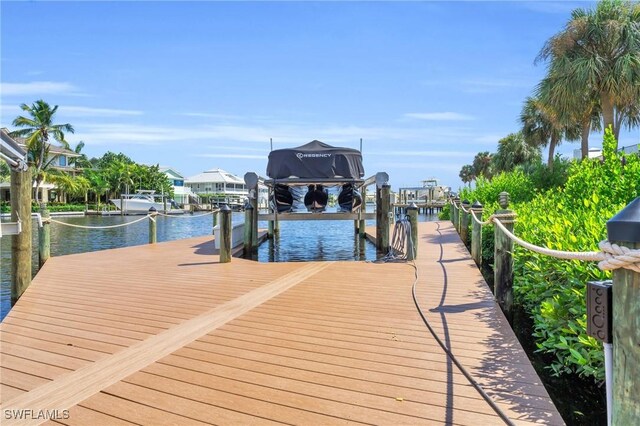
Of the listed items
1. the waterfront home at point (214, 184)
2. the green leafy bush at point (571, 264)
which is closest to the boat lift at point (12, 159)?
the green leafy bush at point (571, 264)

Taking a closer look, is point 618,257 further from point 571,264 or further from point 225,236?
point 225,236

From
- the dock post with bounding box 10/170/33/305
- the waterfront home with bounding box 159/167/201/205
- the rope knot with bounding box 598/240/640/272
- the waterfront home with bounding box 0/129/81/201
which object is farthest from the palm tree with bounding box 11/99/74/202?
the rope knot with bounding box 598/240/640/272

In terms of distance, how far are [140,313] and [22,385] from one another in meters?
1.73

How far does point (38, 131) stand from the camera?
42531 mm

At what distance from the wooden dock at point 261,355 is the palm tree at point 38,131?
43.6m

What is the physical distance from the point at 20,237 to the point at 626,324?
21.4ft

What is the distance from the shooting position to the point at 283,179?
532 inches

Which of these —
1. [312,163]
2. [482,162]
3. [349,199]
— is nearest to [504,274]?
[312,163]

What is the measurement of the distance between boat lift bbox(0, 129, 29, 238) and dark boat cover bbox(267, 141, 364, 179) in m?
8.25

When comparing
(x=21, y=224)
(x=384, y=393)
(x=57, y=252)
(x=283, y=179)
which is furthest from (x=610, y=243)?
(x=57, y=252)

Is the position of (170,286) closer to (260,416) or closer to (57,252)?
(260,416)

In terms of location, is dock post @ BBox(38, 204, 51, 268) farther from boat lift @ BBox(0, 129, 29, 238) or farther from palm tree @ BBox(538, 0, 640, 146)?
palm tree @ BBox(538, 0, 640, 146)

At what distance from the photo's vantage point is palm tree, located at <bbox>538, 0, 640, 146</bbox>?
15562mm

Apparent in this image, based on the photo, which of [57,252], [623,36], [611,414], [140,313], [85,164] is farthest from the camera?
[85,164]
